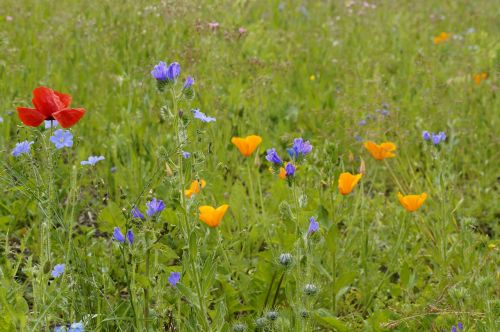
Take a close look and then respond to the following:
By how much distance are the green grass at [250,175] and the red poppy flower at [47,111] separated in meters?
0.10

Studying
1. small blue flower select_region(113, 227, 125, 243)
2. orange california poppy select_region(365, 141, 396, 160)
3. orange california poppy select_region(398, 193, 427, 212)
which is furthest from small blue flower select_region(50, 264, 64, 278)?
orange california poppy select_region(365, 141, 396, 160)

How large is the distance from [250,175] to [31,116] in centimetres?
96

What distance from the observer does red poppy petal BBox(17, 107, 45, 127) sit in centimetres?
170

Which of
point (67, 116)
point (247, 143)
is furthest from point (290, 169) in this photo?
point (247, 143)

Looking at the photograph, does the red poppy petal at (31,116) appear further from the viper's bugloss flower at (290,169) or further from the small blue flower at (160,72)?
the viper's bugloss flower at (290,169)

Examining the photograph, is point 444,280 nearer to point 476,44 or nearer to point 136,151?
point 136,151

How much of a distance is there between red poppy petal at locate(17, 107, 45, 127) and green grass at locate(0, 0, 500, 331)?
0.09 meters

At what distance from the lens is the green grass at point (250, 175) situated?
71.4 inches

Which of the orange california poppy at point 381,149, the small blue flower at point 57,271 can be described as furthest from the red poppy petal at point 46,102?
the orange california poppy at point 381,149

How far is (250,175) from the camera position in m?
2.49

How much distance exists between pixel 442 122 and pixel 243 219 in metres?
1.46

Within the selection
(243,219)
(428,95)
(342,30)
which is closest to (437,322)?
(243,219)

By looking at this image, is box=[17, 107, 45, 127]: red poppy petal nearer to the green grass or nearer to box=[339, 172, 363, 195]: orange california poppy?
the green grass

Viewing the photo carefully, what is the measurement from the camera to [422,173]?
3.24 metres
